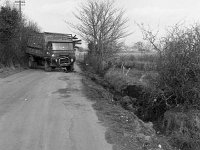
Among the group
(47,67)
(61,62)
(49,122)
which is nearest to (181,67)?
(49,122)

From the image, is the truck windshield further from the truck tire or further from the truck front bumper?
the truck tire

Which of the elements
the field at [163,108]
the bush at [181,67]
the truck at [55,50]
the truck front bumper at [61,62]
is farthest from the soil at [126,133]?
the truck at [55,50]

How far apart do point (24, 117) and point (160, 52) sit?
6339mm

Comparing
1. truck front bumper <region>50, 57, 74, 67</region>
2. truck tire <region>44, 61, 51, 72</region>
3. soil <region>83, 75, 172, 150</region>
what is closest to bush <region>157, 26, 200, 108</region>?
soil <region>83, 75, 172, 150</region>

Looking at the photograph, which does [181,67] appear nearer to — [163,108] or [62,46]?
[163,108]

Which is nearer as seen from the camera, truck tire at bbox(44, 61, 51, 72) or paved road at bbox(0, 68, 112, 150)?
paved road at bbox(0, 68, 112, 150)

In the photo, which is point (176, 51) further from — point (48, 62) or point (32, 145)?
point (48, 62)

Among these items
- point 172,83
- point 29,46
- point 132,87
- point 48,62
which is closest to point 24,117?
point 172,83

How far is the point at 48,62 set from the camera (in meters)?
30.8

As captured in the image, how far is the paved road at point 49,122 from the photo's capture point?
7.97m

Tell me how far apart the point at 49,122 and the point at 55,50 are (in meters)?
20.5

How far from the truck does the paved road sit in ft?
46.1

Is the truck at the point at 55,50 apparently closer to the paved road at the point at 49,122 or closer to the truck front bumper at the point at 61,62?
the truck front bumper at the point at 61,62

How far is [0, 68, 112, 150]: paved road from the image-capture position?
7973 mm
